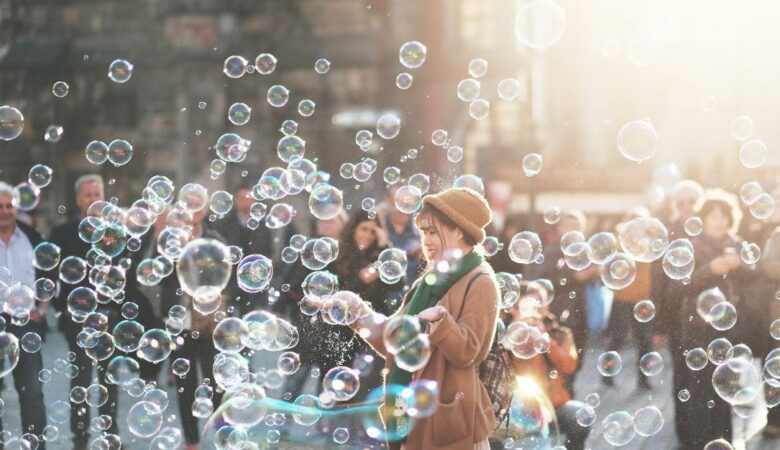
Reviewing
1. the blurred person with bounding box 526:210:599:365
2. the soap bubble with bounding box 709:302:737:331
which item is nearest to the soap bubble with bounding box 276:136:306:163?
the blurred person with bounding box 526:210:599:365

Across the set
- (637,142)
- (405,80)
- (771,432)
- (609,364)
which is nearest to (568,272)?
(637,142)

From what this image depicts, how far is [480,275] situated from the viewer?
3.10 metres

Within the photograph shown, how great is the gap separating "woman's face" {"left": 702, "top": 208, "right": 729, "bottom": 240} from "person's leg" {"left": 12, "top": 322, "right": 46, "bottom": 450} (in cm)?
362

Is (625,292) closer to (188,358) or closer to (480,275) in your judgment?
(188,358)

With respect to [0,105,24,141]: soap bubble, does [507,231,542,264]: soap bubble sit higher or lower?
lower

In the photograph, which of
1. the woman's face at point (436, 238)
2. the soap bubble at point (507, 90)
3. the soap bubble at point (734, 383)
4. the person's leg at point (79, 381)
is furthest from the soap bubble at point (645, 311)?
the person's leg at point (79, 381)

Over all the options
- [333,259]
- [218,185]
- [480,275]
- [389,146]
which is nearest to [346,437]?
[333,259]

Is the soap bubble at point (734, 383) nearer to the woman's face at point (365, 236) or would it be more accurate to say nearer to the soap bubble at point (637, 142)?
the soap bubble at point (637, 142)

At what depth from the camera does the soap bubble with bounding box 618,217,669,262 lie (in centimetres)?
553

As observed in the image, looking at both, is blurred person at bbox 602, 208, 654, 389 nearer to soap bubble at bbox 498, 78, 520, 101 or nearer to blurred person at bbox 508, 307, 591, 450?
soap bubble at bbox 498, 78, 520, 101

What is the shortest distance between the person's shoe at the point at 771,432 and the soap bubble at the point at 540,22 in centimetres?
289

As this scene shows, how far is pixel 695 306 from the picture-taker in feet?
18.2

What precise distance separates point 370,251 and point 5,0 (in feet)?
45.6

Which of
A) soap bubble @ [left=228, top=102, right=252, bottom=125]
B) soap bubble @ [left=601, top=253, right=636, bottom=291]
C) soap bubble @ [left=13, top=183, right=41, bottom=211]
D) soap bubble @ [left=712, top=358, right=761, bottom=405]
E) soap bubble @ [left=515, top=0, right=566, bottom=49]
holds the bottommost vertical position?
soap bubble @ [left=712, top=358, right=761, bottom=405]
